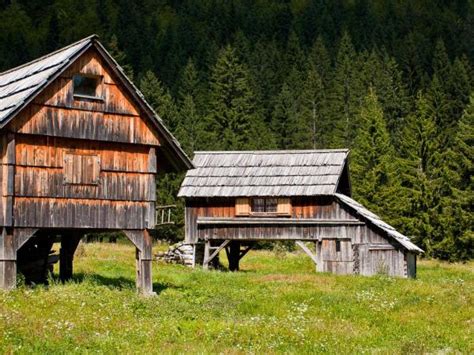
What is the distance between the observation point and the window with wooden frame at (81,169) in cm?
2561

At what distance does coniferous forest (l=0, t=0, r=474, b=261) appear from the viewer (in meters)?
61.9

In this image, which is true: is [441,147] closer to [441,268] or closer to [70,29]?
[441,268]

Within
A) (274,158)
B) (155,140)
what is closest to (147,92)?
(274,158)

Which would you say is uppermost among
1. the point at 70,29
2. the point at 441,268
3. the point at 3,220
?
the point at 70,29

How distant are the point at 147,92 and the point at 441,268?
36.6 metres

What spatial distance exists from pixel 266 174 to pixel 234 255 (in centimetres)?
542

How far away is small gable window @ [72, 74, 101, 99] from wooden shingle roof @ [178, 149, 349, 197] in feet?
57.1

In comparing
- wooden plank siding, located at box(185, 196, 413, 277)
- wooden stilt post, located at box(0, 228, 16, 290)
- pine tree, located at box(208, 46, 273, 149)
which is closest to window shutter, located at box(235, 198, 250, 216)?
wooden plank siding, located at box(185, 196, 413, 277)

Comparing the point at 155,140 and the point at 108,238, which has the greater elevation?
the point at 155,140

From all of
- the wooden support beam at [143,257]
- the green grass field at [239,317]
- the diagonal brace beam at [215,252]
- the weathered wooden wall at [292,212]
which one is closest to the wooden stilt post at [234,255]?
the diagonal brace beam at [215,252]

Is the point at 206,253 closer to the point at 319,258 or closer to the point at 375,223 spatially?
the point at 319,258

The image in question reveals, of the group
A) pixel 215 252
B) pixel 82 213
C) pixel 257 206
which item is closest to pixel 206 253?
pixel 215 252

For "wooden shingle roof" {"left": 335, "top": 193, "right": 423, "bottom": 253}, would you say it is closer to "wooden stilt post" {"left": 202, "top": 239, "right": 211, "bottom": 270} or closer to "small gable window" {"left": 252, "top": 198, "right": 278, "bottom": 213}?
"small gable window" {"left": 252, "top": 198, "right": 278, "bottom": 213}

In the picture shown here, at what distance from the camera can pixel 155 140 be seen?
2742 centimetres
